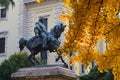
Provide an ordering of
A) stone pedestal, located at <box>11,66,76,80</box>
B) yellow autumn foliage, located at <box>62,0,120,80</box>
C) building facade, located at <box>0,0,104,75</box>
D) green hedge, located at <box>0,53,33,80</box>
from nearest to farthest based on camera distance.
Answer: yellow autumn foliage, located at <box>62,0,120,80</box> → stone pedestal, located at <box>11,66,76,80</box> → green hedge, located at <box>0,53,33,80</box> → building facade, located at <box>0,0,104,75</box>

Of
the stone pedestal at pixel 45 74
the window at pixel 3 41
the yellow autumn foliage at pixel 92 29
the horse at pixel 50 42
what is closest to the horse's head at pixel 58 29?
the horse at pixel 50 42

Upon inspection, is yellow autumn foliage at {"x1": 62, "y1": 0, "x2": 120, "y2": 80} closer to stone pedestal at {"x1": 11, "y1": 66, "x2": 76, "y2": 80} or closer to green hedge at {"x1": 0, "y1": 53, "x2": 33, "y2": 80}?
stone pedestal at {"x1": 11, "y1": 66, "x2": 76, "y2": 80}

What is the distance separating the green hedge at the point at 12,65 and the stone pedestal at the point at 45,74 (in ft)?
45.6

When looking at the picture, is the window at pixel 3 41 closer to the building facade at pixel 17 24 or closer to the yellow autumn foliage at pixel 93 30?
the building facade at pixel 17 24

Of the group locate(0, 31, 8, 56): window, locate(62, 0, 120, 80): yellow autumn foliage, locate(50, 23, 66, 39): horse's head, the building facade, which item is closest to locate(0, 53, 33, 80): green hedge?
the building facade

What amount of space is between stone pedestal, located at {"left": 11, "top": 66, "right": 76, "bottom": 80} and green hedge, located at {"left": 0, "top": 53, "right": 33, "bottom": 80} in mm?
13885

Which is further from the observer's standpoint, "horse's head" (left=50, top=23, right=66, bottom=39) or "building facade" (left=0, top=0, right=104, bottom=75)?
"building facade" (left=0, top=0, right=104, bottom=75)

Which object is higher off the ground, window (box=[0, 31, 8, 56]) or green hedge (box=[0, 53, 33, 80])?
window (box=[0, 31, 8, 56])

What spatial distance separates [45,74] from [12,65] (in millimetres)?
15196

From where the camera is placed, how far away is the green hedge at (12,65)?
29109mm

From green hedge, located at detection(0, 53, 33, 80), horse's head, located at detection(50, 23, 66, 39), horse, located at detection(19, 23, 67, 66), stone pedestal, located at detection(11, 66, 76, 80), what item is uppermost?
horse's head, located at detection(50, 23, 66, 39)

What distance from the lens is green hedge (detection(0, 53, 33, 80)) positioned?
95.5ft

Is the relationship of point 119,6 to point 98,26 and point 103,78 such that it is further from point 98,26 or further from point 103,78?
point 103,78

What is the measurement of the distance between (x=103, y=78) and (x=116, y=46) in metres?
21.1
